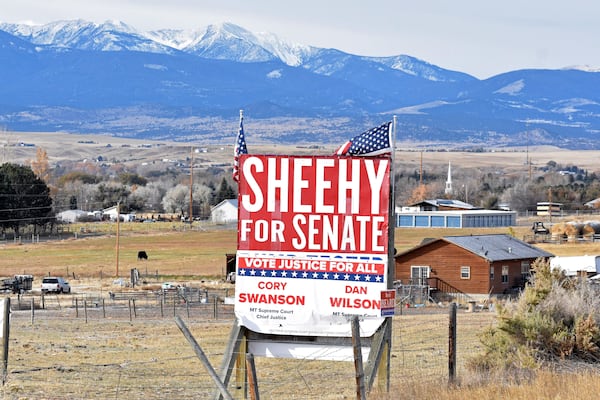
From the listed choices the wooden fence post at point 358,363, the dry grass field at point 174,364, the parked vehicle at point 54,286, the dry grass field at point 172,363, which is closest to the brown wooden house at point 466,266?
the dry grass field at point 174,364

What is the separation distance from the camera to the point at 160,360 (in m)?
27.1

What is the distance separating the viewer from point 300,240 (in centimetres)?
1543

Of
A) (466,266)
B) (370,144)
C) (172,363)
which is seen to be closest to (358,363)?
(370,144)

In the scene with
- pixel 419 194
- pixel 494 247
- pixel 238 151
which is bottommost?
pixel 419 194

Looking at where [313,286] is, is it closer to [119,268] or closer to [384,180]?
[384,180]

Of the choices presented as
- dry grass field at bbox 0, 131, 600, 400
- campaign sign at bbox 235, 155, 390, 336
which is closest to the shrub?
dry grass field at bbox 0, 131, 600, 400

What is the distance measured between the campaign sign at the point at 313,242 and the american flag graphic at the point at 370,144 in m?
0.37

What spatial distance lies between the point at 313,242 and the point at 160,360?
12.6m

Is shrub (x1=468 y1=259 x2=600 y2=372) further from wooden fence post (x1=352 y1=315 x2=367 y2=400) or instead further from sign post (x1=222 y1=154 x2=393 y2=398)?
wooden fence post (x1=352 y1=315 x2=367 y2=400)

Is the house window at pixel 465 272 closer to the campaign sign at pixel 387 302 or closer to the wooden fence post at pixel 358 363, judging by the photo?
the campaign sign at pixel 387 302

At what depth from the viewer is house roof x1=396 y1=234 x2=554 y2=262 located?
206 ft

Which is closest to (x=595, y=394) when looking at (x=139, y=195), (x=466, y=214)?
(x=466, y=214)

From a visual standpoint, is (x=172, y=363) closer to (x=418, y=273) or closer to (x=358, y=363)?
(x=358, y=363)

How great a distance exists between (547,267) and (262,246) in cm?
869
